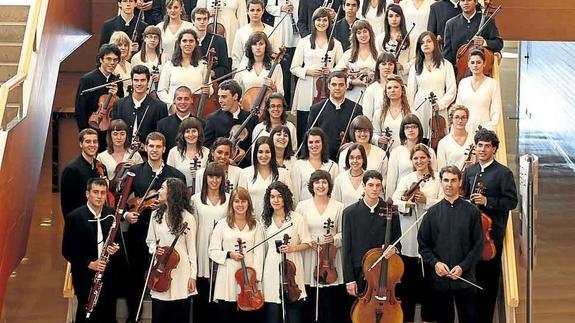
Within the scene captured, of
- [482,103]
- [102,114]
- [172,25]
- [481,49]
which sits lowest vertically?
[102,114]

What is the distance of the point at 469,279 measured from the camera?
8.91 metres

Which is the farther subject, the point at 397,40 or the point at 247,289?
the point at 397,40

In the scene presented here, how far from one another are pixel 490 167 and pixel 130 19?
3.84 metres

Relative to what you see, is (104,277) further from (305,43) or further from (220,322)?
(305,43)

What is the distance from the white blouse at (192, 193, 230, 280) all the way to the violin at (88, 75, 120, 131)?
1470 mm

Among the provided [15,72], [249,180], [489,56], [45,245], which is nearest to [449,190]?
[249,180]

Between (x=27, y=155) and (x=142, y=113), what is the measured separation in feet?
2.95

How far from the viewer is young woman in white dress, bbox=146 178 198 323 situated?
29.3 feet

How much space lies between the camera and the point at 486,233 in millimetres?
9078

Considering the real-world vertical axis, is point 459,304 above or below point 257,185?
below

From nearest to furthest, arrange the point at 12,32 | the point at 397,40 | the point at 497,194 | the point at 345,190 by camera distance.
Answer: the point at 497,194 < the point at 345,190 < the point at 12,32 < the point at 397,40

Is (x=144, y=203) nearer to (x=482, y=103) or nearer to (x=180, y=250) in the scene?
(x=180, y=250)

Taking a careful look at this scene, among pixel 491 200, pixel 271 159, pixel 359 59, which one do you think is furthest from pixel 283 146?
pixel 359 59

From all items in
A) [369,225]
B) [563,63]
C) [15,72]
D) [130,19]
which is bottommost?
[369,225]
